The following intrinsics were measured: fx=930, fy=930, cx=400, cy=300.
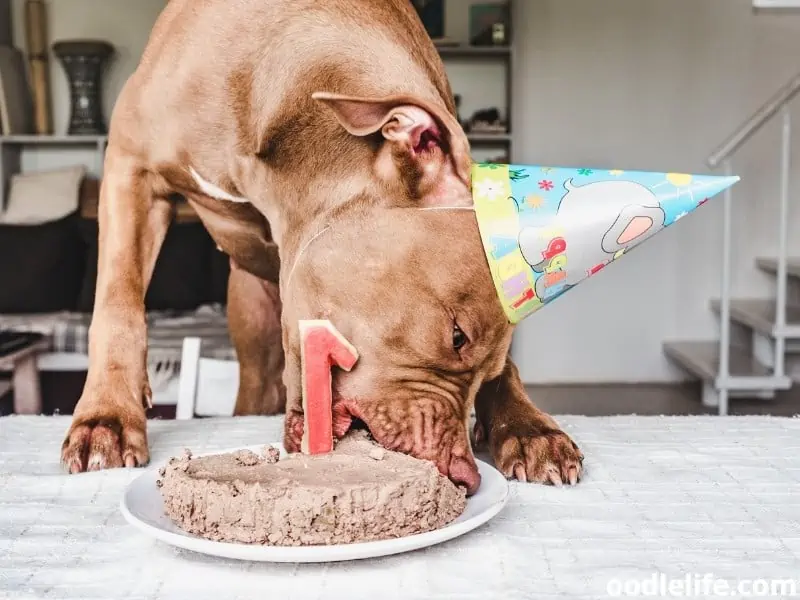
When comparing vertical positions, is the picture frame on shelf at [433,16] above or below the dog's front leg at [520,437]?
above

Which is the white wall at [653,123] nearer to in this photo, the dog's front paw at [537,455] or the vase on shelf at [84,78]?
the vase on shelf at [84,78]

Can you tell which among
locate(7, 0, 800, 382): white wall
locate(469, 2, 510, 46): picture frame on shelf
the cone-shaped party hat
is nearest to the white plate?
the cone-shaped party hat

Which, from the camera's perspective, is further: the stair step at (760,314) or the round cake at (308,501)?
the stair step at (760,314)

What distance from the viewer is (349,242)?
108 centimetres

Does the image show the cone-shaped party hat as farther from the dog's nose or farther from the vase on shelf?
the vase on shelf

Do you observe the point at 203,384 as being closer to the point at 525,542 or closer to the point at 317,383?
the point at 317,383

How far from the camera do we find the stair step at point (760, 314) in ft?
13.2

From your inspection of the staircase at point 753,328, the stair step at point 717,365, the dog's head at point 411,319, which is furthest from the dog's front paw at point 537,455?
the stair step at point 717,365

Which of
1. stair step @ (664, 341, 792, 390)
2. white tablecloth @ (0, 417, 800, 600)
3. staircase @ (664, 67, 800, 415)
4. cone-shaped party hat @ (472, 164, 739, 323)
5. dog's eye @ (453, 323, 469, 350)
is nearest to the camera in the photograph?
white tablecloth @ (0, 417, 800, 600)

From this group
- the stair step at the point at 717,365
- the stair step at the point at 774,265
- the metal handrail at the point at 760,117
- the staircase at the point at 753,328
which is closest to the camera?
the metal handrail at the point at 760,117

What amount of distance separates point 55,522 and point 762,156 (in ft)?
15.5

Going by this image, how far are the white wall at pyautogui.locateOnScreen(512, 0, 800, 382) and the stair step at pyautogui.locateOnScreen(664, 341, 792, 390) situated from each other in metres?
0.19

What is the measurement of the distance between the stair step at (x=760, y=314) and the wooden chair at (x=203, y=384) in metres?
2.59

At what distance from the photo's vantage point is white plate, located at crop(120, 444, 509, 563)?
76 cm
